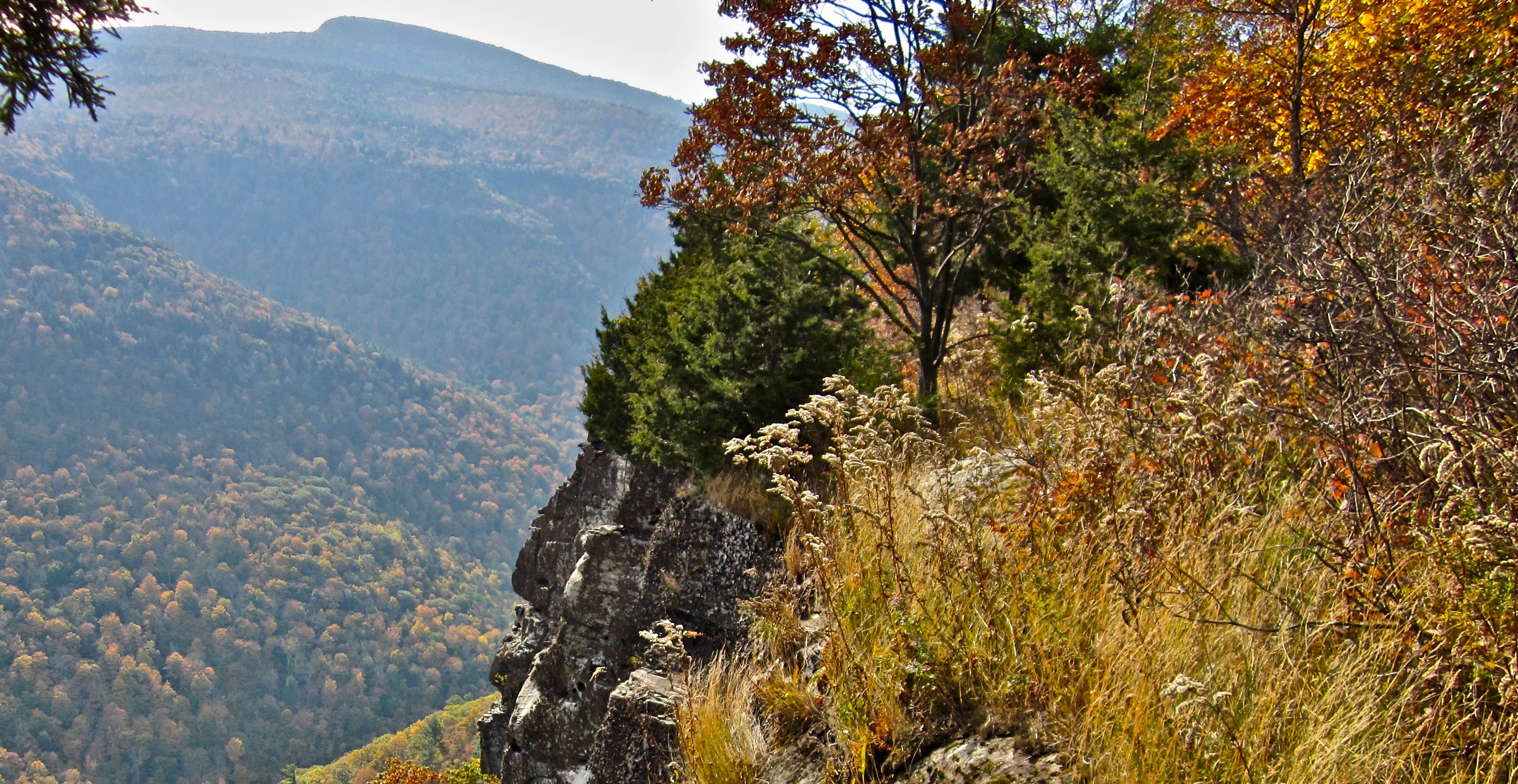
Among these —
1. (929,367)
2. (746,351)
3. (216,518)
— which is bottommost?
(216,518)

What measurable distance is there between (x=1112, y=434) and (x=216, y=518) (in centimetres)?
Result: 12382

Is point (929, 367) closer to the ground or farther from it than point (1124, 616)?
farther from it

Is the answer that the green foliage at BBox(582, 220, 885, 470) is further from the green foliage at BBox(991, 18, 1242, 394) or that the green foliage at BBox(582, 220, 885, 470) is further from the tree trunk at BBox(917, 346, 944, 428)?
the green foliage at BBox(991, 18, 1242, 394)

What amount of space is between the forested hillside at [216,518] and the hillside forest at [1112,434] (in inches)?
2991

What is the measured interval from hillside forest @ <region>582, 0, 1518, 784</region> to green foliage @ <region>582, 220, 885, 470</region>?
3 centimetres

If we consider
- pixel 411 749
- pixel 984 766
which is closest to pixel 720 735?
pixel 984 766

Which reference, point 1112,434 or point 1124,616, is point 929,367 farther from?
point 1124,616

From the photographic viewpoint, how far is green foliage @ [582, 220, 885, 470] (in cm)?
711

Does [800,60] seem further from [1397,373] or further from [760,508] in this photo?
[1397,373]

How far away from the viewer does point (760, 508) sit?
6223 millimetres

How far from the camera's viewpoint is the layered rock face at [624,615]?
462cm

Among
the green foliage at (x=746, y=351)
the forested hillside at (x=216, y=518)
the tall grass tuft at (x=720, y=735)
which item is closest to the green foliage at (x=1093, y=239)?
the green foliage at (x=746, y=351)

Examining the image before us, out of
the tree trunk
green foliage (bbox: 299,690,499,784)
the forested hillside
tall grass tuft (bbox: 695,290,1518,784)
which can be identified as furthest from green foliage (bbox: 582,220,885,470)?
the forested hillside

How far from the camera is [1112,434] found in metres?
3.36
